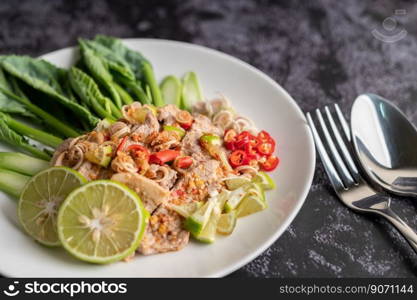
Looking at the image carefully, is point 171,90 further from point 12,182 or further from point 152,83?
point 12,182

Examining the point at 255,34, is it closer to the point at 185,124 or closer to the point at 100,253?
→ the point at 185,124

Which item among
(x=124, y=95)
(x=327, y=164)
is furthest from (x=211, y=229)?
(x=124, y=95)

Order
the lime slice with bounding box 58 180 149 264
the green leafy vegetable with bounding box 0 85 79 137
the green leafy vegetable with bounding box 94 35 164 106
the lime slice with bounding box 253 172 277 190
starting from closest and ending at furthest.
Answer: the lime slice with bounding box 58 180 149 264
the lime slice with bounding box 253 172 277 190
the green leafy vegetable with bounding box 0 85 79 137
the green leafy vegetable with bounding box 94 35 164 106

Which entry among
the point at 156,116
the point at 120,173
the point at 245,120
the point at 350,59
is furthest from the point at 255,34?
the point at 120,173

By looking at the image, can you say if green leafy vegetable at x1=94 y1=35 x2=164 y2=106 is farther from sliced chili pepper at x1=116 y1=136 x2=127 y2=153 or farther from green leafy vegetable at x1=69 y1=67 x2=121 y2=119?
sliced chili pepper at x1=116 y1=136 x2=127 y2=153

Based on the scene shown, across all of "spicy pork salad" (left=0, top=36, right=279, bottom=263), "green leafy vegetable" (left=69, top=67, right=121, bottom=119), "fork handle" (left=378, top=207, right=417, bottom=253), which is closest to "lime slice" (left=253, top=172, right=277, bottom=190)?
"spicy pork salad" (left=0, top=36, right=279, bottom=263)
